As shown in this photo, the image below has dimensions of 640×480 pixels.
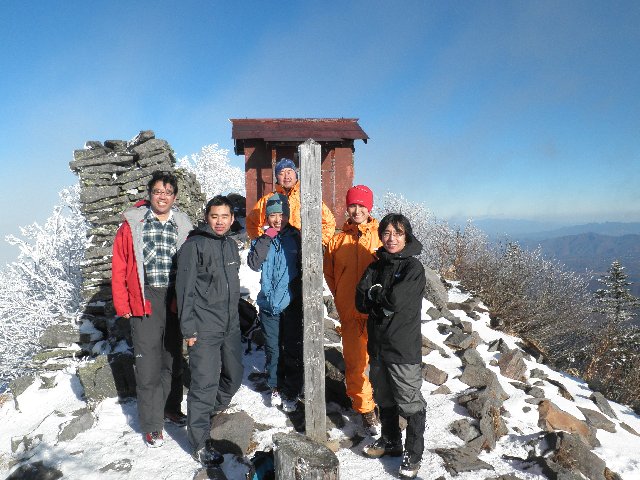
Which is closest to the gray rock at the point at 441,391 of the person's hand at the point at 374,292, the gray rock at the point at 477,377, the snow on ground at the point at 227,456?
the snow on ground at the point at 227,456

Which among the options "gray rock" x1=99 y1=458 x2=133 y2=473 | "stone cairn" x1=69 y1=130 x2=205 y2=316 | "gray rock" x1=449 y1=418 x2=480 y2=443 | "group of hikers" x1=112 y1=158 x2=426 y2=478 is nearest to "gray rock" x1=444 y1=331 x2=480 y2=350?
"gray rock" x1=449 y1=418 x2=480 y2=443

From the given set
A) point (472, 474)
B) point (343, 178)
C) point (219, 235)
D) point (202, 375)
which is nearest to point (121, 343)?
point (202, 375)

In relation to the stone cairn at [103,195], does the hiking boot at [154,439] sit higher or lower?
lower

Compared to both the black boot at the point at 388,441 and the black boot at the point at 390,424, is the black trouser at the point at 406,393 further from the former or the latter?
the black boot at the point at 388,441

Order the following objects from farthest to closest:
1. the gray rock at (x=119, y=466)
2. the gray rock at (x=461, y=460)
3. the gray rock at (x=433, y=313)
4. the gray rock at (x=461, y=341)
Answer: the gray rock at (x=433, y=313)
the gray rock at (x=461, y=341)
the gray rock at (x=119, y=466)
the gray rock at (x=461, y=460)

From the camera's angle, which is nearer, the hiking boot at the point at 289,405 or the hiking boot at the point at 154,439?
the hiking boot at the point at 154,439

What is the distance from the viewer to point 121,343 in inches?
213

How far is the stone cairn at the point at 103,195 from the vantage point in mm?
5855

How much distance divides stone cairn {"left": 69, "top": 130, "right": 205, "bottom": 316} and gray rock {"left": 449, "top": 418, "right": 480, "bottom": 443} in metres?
5.20

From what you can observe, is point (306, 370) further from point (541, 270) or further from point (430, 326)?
point (541, 270)

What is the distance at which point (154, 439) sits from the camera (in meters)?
3.65

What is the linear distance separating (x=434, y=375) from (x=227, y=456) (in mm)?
2793

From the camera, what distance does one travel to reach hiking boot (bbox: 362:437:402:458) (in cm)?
347

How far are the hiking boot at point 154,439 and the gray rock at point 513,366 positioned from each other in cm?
482
